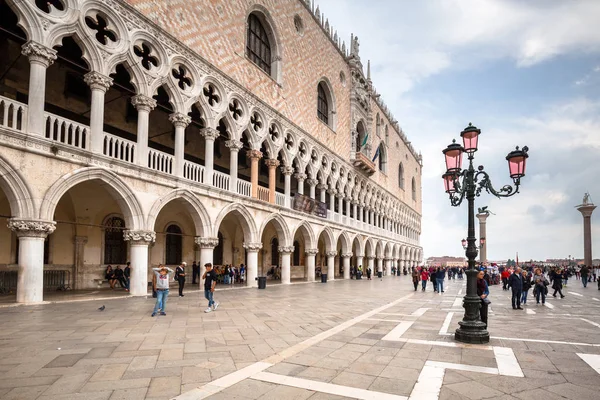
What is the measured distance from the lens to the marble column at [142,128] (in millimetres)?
13852

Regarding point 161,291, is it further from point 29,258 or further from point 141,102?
point 141,102

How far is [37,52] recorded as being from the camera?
35.5ft

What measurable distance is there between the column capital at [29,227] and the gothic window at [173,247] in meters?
9.35

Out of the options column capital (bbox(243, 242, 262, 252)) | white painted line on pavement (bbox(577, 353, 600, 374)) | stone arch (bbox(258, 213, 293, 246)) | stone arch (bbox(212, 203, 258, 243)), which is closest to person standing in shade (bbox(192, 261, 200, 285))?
stone arch (bbox(212, 203, 258, 243))

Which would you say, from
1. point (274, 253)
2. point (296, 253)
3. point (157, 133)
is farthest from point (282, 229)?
point (296, 253)

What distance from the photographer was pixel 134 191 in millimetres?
13344

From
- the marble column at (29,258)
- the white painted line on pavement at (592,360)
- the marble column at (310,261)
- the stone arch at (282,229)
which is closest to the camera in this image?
the white painted line on pavement at (592,360)

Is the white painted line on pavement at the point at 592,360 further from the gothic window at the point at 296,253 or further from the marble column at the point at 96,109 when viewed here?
the gothic window at the point at 296,253

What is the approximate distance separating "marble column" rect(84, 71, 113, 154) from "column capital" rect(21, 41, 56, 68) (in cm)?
140

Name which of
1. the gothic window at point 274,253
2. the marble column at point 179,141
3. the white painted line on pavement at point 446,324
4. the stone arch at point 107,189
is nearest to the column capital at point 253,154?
the marble column at point 179,141

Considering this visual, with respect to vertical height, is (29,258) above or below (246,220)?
below

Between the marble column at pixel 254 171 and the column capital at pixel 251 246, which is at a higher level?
the marble column at pixel 254 171

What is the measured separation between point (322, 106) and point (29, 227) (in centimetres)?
2325

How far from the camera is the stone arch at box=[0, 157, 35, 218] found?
9969mm
